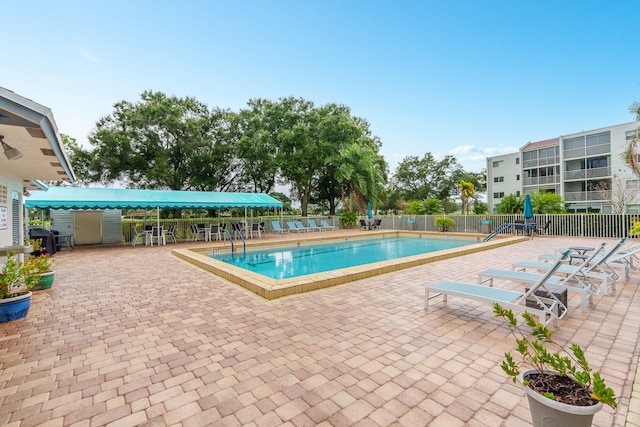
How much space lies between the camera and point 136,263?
841 cm

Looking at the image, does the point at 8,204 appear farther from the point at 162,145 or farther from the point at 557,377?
the point at 162,145

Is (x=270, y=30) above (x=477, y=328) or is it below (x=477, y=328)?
above

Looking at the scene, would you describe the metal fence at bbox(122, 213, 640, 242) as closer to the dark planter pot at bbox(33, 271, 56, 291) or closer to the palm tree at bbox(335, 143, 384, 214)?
the palm tree at bbox(335, 143, 384, 214)

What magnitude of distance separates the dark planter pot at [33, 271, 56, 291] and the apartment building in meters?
25.2

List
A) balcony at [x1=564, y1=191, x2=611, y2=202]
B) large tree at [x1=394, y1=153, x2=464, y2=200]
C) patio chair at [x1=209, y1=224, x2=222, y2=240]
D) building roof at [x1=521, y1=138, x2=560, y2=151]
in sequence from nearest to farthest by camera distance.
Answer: patio chair at [x1=209, y1=224, x2=222, y2=240] → balcony at [x1=564, y1=191, x2=611, y2=202] → building roof at [x1=521, y1=138, x2=560, y2=151] → large tree at [x1=394, y1=153, x2=464, y2=200]

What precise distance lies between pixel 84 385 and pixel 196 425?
127 centimetres

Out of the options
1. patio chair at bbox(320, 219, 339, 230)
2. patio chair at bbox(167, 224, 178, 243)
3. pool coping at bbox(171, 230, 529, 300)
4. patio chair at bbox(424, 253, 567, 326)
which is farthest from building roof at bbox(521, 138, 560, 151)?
patio chair at bbox(167, 224, 178, 243)

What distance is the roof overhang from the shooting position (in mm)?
2570

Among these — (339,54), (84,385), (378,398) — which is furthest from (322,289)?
(339,54)

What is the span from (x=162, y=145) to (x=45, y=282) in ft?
64.5

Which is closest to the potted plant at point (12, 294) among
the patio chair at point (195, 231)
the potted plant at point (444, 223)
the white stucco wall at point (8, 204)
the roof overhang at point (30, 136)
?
the roof overhang at point (30, 136)

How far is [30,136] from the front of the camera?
11.8ft

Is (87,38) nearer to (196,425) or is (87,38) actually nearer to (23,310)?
(23,310)

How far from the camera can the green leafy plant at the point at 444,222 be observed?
17.8m
